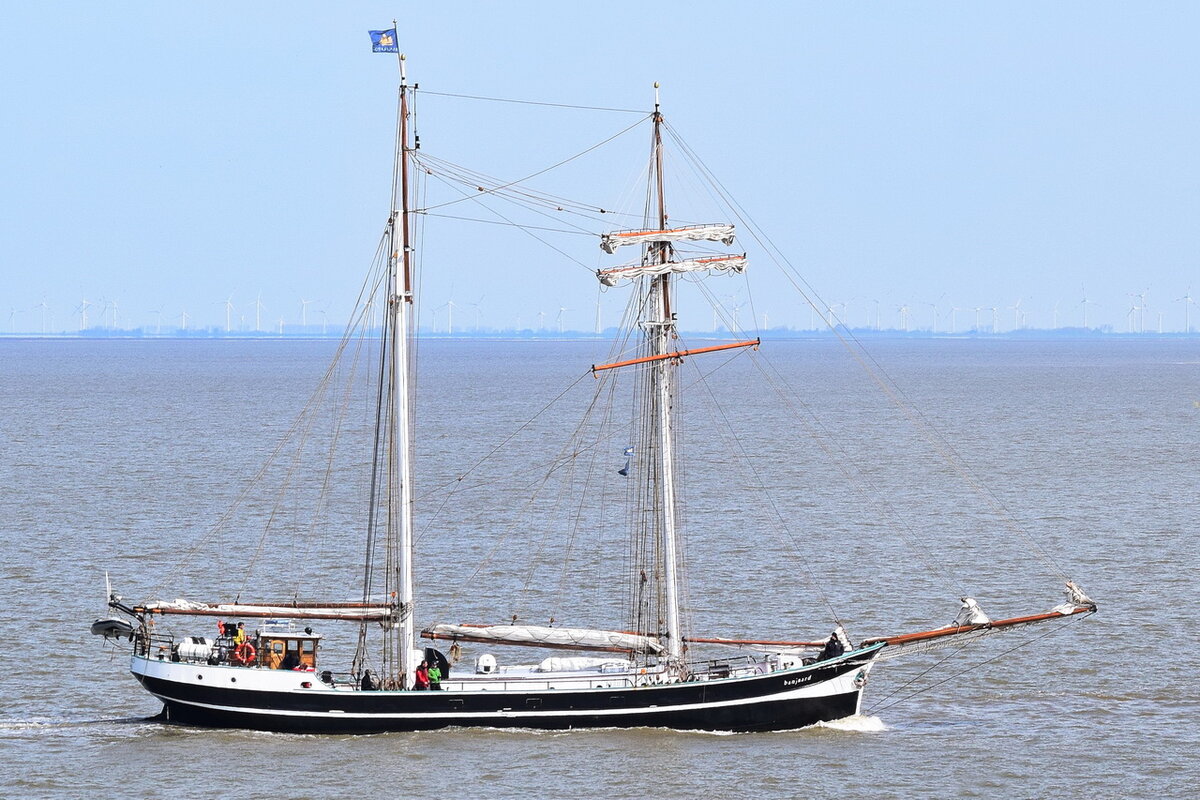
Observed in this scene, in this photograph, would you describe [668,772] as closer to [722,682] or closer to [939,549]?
[722,682]

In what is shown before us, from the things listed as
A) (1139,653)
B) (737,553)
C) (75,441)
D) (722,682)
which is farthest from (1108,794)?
(75,441)

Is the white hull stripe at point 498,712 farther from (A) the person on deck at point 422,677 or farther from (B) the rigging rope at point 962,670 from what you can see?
(B) the rigging rope at point 962,670

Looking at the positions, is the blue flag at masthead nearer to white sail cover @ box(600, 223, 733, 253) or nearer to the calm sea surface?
white sail cover @ box(600, 223, 733, 253)

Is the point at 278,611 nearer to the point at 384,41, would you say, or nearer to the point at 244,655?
the point at 244,655

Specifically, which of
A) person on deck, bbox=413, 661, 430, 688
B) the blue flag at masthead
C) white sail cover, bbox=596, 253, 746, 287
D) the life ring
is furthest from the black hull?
the blue flag at masthead

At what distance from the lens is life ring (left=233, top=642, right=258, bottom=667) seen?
53.8 metres

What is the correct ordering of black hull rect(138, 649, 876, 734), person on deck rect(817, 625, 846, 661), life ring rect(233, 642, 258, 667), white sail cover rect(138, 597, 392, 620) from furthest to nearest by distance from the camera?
white sail cover rect(138, 597, 392, 620) < person on deck rect(817, 625, 846, 661) < life ring rect(233, 642, 258, 667) < black hull rect(138, 649, 876, 734)

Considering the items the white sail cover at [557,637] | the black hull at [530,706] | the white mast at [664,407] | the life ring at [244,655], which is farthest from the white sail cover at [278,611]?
the white mast at [664,407]

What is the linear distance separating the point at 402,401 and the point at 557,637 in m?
8.82

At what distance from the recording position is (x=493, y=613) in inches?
2756

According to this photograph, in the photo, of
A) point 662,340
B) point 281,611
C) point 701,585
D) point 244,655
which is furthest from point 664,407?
point 701,585

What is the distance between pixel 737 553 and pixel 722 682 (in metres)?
31.6

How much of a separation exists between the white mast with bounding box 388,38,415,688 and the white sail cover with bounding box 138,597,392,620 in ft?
2.77

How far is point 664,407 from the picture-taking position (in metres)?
57.2
